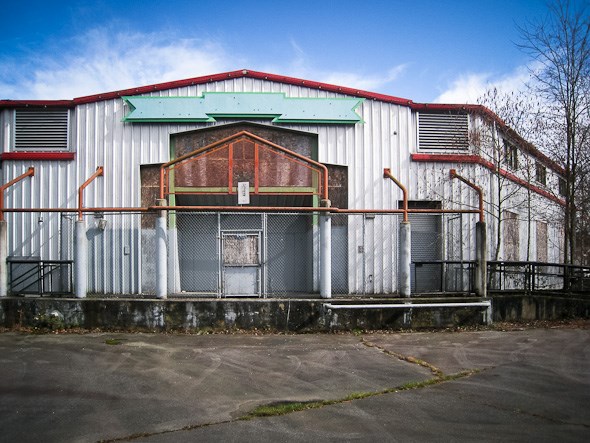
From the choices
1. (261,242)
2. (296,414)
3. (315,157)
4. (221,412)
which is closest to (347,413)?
(296,414)

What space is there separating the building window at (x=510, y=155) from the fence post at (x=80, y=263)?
459 inches

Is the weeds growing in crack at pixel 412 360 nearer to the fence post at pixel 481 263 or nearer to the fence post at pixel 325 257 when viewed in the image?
the fence post at pixel 325 257

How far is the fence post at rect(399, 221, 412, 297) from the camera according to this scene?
9898mm

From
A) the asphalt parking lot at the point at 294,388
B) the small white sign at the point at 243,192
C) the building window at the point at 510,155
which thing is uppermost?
the building window at the point at 510,155

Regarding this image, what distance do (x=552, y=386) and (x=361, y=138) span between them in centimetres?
861

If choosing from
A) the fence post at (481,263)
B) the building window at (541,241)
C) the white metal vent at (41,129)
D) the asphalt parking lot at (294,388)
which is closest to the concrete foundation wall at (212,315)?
the asphalt parking lot at (294,388)

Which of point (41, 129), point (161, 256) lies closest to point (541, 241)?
point (161, 256)

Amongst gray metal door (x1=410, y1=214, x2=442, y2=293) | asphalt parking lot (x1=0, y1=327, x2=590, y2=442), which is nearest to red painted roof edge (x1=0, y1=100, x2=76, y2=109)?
asphalt parking lot (x1=0, y1=327, x2=590, y2=442)

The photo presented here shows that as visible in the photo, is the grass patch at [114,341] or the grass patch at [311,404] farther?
the grass patch at [114,341]

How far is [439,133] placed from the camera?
43.5 ft

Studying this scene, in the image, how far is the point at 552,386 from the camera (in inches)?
225

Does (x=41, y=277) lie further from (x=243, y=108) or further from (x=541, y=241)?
(x=541, y=241)

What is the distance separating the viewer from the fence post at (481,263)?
33.6 ft

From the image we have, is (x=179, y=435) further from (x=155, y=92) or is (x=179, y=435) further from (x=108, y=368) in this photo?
Result: (x=155, y=92)
